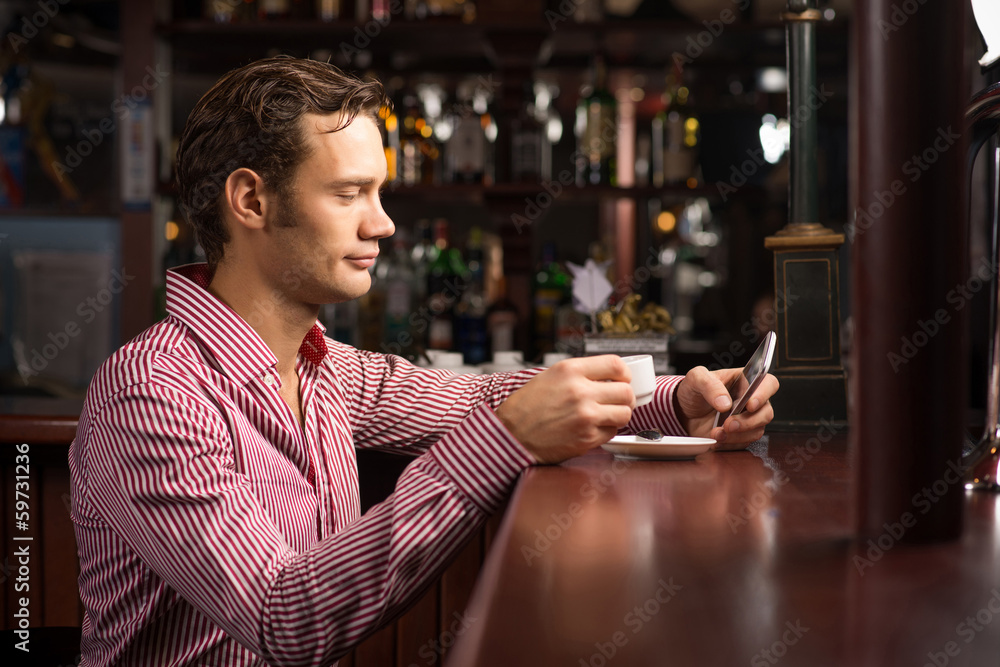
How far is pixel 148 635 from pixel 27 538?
0.81 meters

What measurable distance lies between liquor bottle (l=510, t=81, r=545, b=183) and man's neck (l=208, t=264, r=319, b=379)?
188cm

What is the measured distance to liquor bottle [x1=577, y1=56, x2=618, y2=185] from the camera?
2.86 metres

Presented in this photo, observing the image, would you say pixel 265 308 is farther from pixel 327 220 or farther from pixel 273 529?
pixel 273 529

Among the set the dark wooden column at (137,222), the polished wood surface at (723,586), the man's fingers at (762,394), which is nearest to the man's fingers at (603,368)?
the polished wood surface at (723,586)

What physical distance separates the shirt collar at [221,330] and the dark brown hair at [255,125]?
9 cm

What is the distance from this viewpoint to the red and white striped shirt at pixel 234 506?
29.2 inches

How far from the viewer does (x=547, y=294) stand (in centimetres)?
297

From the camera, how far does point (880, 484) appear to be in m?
0.53

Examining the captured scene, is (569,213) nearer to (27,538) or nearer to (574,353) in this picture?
(574,353)

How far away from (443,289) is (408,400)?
1.78 m

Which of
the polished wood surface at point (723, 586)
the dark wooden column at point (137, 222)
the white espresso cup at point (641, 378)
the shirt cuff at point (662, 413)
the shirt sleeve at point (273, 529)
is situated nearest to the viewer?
the polished wood surface at point (723, 586)

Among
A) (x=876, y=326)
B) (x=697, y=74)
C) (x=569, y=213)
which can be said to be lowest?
(x=876, y=326)

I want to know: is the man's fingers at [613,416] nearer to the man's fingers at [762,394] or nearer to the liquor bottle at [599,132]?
the man's fingers at [762,394]

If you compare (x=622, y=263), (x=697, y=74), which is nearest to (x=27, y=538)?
(x=697, y=74)
